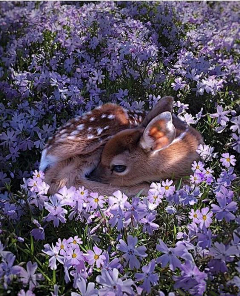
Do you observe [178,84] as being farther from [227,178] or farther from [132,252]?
[132,252]

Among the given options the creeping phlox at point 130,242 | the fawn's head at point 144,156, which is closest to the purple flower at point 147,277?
the creeping phlox at point 130,242

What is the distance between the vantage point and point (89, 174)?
4082 mm

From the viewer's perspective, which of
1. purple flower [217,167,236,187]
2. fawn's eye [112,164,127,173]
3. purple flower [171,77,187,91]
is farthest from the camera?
purple flower [171,77,187,91]

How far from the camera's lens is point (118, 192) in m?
2.85

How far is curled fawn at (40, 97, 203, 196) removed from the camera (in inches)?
154

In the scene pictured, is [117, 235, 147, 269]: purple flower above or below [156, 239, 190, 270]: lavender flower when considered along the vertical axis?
below

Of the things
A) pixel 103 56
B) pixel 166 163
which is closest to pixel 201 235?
pixel 166 163

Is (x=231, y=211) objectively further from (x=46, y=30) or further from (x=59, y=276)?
(x=46, y=30)

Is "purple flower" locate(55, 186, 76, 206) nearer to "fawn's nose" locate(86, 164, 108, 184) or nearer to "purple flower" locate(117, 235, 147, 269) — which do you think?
"purple flower" locate(117, 235, 147, 269)

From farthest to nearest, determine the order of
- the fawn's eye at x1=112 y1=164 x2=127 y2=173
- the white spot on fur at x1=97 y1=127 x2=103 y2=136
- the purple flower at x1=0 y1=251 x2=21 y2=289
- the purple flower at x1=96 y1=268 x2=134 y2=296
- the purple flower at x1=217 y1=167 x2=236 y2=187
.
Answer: the white spot on fur at x1=97 y1=127 x2=103 y2=136 < the fawn's eye at x1=112 y1=164 x2=127 y2=173 < the purple flower at x1=217 y1=167 x2=236 y2=187 < the purple flower at x1=0 y1=251 x2=21 y2=289 < the purple flower at x1=96 y1=268 x2=134 y2=296

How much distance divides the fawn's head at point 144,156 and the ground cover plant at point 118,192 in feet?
0.75

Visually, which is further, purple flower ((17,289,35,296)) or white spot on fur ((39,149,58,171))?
white spot on fur ((39,149,58,171))

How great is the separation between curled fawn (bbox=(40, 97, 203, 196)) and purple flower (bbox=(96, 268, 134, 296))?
61.8 inches

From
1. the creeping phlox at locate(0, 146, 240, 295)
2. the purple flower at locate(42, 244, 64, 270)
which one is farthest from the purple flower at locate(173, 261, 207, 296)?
the purple flower at locate(42, 244, 64, 270)
